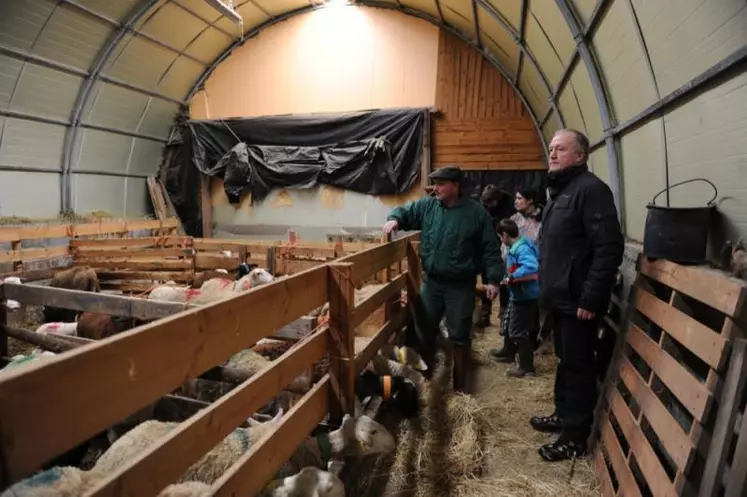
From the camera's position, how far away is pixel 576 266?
110 inches

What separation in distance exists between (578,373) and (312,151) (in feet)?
27.7

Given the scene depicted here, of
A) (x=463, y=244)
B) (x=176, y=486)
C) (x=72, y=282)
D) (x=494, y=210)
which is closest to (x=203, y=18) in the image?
(x=72, y=282)

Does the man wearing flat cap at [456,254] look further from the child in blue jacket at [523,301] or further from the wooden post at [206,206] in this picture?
the wooden post at [206,206]

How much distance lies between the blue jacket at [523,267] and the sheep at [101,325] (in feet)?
11.5

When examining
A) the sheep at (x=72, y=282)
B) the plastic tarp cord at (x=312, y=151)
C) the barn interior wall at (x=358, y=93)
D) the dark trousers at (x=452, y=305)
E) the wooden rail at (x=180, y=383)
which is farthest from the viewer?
the plastic tarp cord at (x=312, y=151)

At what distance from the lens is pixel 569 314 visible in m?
2.85

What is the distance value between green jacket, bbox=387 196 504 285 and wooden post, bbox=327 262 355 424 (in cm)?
134

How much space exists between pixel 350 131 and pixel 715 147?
834 centimetres

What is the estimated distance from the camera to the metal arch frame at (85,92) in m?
8.73

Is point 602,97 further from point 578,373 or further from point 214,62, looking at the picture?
point 214,62

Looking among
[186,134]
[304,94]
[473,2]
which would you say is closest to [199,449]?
[473,2]

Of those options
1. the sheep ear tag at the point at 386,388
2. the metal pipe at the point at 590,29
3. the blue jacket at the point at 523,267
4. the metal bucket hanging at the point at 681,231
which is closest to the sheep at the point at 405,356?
the sheep ear tag at the point at 386,388

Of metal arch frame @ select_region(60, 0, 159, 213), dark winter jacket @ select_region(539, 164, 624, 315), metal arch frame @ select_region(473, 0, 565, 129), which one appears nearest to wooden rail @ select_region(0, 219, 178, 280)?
metal arch frame @ select_region(60, 0, 159, 213)

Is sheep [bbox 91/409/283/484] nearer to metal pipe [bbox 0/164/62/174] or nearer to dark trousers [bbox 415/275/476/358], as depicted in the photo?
dark trousers [bbox 415/275/476/358]
